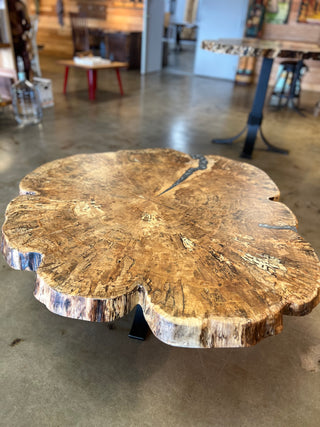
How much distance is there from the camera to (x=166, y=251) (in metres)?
1.04

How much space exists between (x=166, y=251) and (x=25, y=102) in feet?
12.6

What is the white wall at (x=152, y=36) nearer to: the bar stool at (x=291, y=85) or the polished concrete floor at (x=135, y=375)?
the bar stool at (x=291, y=85)

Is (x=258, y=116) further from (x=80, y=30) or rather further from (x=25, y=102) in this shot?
(x=80, y=30)

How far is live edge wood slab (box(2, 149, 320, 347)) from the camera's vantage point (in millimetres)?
849

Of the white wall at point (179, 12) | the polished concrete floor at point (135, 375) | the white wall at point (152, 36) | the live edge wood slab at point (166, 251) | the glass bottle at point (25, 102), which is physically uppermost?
the white wall at point (179, 12)

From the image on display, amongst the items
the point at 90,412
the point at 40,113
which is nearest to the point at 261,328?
the point at 90,412

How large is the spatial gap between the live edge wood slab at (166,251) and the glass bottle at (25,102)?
2.84m

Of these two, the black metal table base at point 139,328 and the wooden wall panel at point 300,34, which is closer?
the black metal table base at point 139,328

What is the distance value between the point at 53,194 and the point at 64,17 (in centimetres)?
1035

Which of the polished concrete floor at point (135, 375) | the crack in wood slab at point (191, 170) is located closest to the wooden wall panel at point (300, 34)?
the polished concrete floor at point (135, 375)

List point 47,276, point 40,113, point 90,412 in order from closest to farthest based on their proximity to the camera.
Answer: point 47,276
point 90,412
point 40,113

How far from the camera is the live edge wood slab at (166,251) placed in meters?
0.85

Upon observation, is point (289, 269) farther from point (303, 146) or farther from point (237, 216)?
point (303, 146)

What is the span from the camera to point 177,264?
38.9 inches
